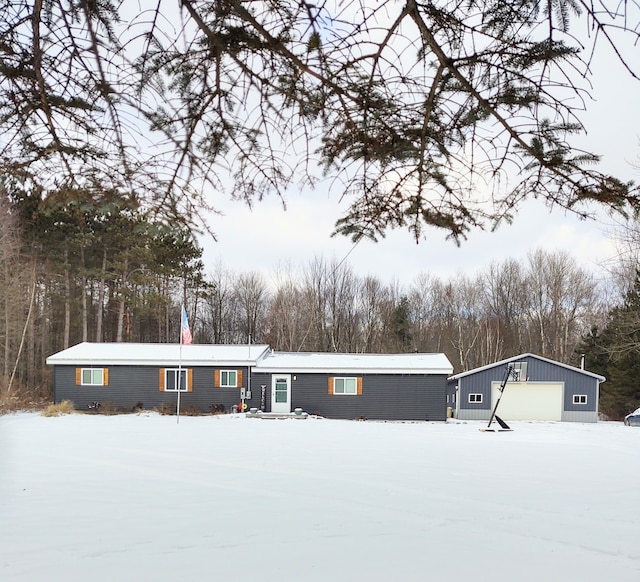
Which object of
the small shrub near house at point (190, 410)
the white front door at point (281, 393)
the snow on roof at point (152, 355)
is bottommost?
the small shrub near house at point (190, 410)

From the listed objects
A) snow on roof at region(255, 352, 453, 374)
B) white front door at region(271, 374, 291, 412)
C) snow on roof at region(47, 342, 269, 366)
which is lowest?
white front door at region(271, 374, 291, 412)

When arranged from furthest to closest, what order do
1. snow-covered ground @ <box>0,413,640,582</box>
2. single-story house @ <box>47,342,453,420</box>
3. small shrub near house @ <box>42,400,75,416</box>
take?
single-story house @ <box>47,342,453,420</box>
small shrub near house @ <box>42,400,75,416</box>
snow-covered ground @ <box>0,413,640,582</box>

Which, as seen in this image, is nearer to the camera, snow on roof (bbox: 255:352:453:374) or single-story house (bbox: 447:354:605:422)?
snow on roof (bbox: 255:352:453:374)

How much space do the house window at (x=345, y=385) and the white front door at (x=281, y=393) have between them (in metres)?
1.80

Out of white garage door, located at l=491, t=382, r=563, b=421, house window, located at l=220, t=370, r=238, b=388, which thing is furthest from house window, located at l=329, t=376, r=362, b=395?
white garage door, located at l=491, t=382, r=563, b=421

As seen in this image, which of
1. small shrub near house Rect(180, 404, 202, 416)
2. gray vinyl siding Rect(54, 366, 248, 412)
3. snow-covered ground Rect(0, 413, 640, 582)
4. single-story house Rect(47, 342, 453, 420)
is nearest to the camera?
snow-covered ground Rect(0, 413, 640, 582)

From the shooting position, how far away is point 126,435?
1556cm

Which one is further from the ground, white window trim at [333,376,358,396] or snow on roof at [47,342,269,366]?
snow on roof at [47,342,269,366]

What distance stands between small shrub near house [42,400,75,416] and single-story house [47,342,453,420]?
547 millimetres

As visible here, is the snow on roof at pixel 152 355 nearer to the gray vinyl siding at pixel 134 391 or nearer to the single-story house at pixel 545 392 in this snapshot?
the gray vinyl siding at pixel 134 391

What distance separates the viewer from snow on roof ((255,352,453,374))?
74.5ft

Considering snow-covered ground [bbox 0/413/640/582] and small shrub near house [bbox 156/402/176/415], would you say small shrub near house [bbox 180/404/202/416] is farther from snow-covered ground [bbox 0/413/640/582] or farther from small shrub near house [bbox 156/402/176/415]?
snow-covered ground [bbox 0/413/640/582]

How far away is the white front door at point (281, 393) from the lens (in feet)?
75.4

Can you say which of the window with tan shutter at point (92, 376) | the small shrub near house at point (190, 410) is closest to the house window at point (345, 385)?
the small shrub near house at point (190, 410)
